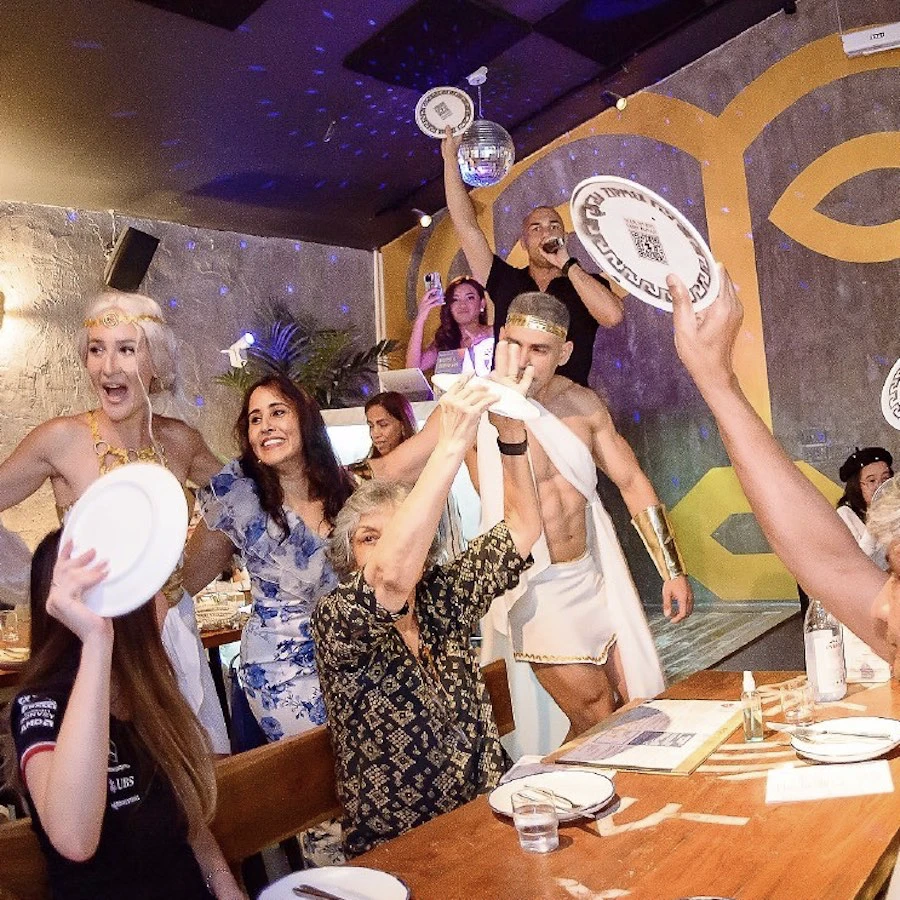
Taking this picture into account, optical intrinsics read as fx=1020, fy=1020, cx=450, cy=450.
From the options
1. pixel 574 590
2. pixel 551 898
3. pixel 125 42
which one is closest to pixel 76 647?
pixel 551 898

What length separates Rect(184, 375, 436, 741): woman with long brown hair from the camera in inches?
107

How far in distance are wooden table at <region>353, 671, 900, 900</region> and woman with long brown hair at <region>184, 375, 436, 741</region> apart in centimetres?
110

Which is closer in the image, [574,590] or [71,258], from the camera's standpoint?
[574,590]

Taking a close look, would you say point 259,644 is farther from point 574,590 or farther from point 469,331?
point 469,331

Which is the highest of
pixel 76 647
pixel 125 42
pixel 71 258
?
pixel 125 42

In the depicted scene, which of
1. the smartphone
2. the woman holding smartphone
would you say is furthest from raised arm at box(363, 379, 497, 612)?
the smartphone

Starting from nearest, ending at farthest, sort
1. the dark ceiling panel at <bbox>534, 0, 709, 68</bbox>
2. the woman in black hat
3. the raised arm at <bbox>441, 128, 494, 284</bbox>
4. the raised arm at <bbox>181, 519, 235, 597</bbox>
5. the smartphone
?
the raised arm at <bbox>181, 519, 235, 597</bbox> < the woman in black hat < the raised arm at <bbox>441, 128, 494, 284</bbox> < the dark ceiling panel at <bbox>534, 0, 709, 68</bbox> < the smartphone

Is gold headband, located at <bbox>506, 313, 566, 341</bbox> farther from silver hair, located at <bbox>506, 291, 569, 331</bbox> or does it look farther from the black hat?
the black hat

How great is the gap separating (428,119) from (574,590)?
9.32 ft

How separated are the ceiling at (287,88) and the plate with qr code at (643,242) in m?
3.42

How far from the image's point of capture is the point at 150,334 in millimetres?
2859

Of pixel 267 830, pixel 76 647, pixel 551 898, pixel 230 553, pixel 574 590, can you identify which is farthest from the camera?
pixel 574 590

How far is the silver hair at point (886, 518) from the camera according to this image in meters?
1.17

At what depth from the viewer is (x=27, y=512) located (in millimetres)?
5594
